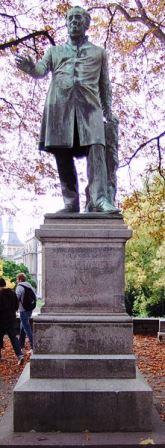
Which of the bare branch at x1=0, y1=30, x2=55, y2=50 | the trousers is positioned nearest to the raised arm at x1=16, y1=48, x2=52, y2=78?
the trousers

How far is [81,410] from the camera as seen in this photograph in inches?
180

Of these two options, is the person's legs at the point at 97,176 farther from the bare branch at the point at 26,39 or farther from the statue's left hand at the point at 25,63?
the bare branch at the point at 26,39

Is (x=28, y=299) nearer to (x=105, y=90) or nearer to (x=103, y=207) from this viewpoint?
(x=103, y=207)

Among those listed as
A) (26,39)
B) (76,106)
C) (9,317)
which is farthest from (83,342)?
(26,39)

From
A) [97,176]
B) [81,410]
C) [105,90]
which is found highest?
[105,90]

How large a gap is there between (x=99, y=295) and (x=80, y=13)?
3008 mm

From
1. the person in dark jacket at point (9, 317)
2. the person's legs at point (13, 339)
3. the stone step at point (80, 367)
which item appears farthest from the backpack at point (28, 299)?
the stone step at point (80, 367)

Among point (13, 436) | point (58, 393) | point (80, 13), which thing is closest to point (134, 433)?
point (58, 393)

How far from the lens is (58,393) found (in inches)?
180

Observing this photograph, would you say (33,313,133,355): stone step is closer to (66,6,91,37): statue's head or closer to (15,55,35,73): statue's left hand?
(15,55,35,73): statue's left hand

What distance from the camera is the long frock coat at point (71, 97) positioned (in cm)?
551

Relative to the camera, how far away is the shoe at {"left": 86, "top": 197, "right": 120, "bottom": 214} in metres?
5.40

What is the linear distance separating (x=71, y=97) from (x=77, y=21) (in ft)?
2.71

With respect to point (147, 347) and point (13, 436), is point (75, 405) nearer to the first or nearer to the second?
point (13, 436)
